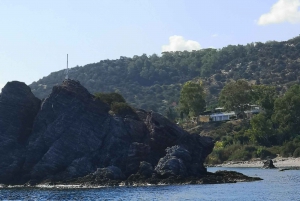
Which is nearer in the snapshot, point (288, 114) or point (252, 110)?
point (288, 114)

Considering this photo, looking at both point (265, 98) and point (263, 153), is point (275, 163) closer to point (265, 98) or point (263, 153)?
point (263, 153)

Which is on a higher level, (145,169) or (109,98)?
(109,98)

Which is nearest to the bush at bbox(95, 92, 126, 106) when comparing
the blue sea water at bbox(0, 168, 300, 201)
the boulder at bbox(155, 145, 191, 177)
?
the boulder at bbox(155, 145, 191, 177)

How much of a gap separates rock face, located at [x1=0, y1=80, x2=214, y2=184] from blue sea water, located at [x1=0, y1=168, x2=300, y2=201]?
19.9 ft

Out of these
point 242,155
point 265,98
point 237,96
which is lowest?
point 242,155

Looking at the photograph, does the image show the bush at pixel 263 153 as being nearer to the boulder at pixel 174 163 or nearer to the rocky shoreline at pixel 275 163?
the rocky shoreline at pixel 275 163

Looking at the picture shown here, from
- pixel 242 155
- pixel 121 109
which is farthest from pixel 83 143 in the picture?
pixel 242 155

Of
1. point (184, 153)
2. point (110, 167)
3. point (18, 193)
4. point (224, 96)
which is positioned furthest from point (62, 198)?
point (224, 96)

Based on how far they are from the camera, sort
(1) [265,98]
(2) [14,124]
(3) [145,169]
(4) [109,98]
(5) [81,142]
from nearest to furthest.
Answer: (3) [145,169] → (5) [81,142] → (2) [14,124] → (4) [109,98] → (1) [265,98]

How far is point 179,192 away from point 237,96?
4366 inches

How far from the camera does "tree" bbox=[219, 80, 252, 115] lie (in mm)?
190125

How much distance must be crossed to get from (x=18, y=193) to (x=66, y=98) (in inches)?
855

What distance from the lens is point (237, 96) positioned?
190 m

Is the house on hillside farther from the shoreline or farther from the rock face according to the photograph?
the rock face
